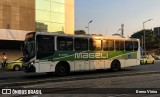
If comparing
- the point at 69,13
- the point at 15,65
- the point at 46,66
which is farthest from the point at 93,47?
the point at 69,13

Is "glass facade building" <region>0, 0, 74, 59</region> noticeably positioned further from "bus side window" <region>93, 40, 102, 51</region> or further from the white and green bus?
"bus side window" <region>93, 40, 102, 51</region>

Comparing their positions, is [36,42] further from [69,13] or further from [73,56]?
[69,13]

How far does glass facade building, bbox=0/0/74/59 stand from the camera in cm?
4331

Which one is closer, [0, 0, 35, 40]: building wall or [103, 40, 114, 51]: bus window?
[103, 40, 114, 51]: bus window

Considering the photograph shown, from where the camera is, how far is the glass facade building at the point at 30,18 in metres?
43.3

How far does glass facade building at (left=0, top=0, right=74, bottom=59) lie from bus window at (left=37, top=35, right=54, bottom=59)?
69.3 feet

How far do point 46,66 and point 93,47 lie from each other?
4460mm

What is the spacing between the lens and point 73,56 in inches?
925

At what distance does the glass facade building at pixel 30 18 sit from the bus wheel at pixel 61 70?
20.8 meters

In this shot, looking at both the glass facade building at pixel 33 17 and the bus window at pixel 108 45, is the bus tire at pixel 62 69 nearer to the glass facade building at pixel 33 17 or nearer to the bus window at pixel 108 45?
the bus window at pixel 108 45

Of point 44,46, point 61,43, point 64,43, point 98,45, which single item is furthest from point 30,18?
point 44,46

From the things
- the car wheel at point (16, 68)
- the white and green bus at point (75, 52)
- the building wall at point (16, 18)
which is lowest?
the car wheel at point (16, 68)

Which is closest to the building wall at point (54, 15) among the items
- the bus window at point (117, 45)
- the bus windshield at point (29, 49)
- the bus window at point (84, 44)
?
the bus window at point (117, 45)

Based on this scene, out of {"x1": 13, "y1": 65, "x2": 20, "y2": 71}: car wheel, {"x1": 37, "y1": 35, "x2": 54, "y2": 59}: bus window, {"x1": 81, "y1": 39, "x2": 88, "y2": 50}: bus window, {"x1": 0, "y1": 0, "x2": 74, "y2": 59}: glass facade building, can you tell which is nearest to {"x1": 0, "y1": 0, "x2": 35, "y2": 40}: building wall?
{"x1": 0, "y1": 0, "x2": 74, "y2": 59}: glass facade building
